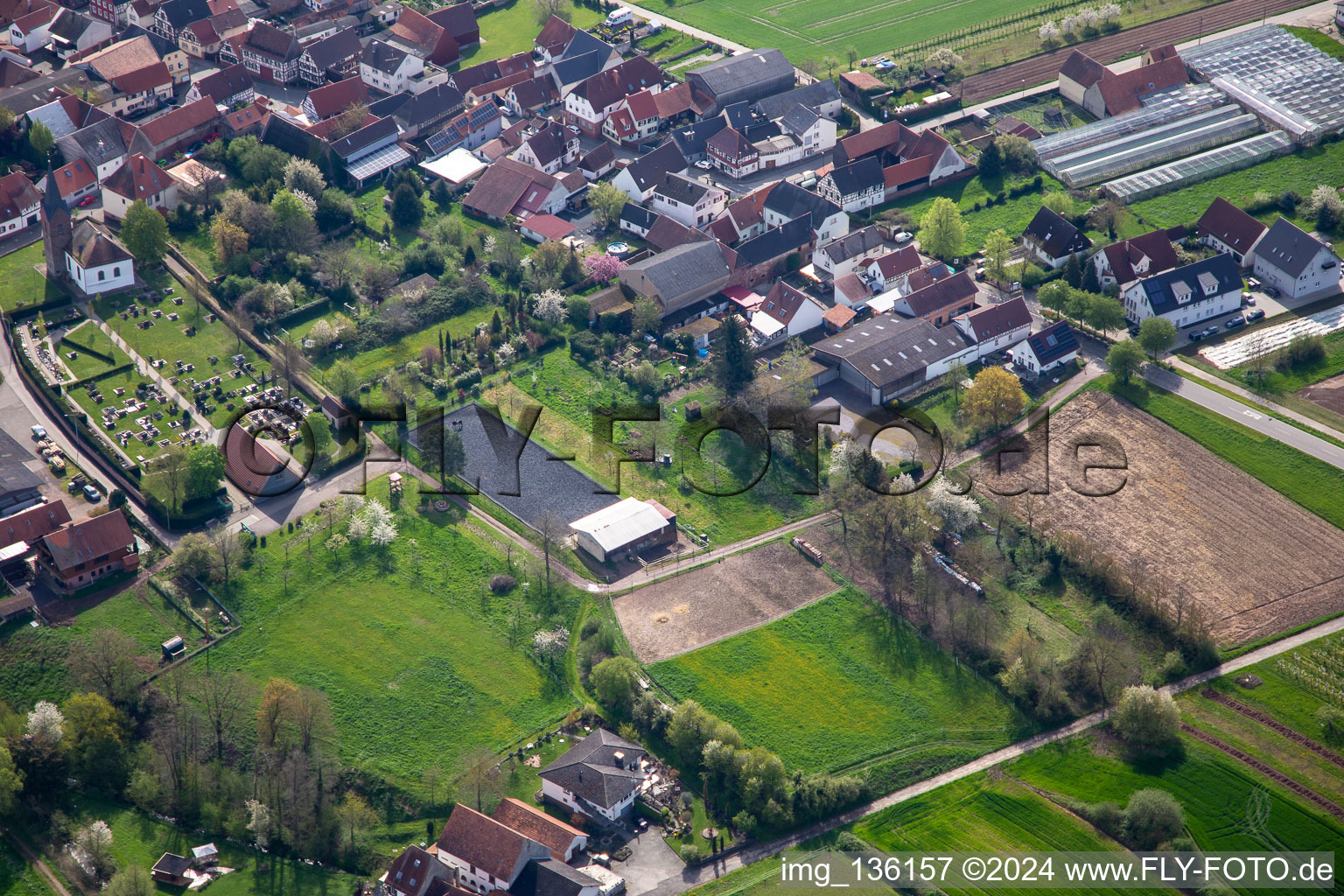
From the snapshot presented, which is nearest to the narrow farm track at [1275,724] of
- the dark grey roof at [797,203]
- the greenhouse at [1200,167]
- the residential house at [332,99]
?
the dark grey roof at [797,203]

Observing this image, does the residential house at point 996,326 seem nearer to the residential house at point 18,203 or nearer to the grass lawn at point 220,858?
the grass lawn at point 220,858

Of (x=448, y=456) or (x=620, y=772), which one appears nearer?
(x=620, y=772)

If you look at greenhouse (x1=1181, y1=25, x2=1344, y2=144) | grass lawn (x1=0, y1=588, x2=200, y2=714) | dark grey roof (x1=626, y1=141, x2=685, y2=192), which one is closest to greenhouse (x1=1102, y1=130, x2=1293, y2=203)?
greenhouse (x1=1181, y1=25, x2=1344, y2=144)

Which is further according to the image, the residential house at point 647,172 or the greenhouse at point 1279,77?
the greenhouse at point 1279,77

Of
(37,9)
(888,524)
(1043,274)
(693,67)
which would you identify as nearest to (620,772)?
(888,524)

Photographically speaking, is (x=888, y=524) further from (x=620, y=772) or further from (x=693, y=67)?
(x=693, y=67)

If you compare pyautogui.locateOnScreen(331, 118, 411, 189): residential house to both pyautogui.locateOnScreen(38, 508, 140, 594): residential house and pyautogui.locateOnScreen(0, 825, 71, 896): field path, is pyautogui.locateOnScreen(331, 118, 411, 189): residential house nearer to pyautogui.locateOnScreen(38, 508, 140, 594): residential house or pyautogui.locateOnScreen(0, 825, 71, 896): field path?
pyautogui.locateOnScreen(38, 508, 140, 594): residential house

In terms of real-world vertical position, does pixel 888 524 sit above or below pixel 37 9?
below
